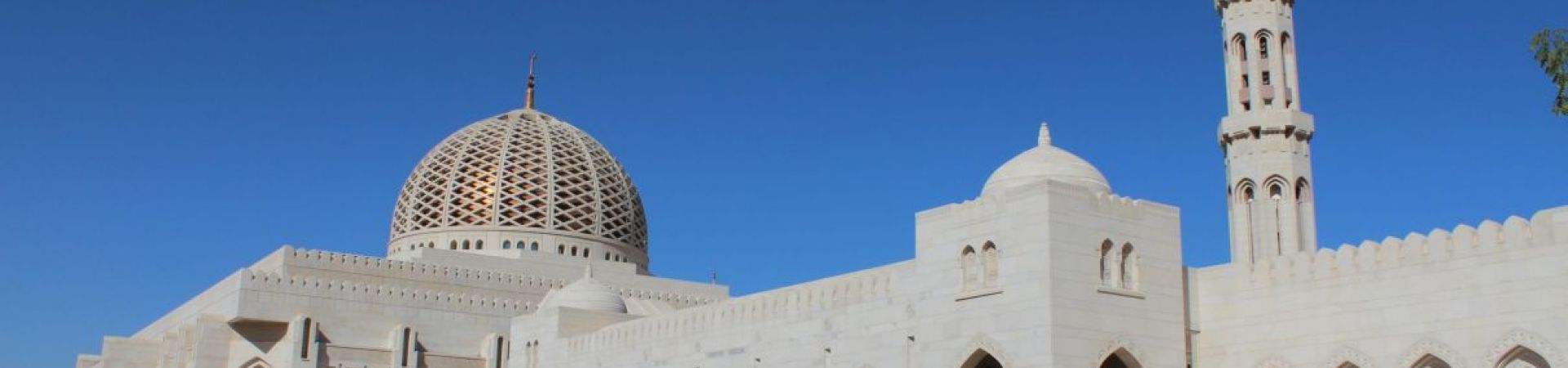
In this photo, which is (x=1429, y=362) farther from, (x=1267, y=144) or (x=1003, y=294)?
(x=1267, y=144)

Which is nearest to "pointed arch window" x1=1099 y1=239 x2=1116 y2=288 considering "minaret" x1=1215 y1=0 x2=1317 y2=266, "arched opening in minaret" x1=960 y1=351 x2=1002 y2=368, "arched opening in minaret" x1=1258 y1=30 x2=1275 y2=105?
"arched opening in minaret" x1=960 y1=351 x2=1002 y2=368

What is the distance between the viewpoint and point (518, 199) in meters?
37.1

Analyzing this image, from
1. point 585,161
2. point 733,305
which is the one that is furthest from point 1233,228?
point 585,161

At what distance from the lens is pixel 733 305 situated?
24.8 m

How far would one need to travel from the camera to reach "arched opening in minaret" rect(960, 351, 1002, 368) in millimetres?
18875

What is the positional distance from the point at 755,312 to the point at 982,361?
5457 millimetres

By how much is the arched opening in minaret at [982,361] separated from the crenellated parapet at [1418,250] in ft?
11.1

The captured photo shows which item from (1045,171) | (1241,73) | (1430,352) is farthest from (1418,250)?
(1241,73)

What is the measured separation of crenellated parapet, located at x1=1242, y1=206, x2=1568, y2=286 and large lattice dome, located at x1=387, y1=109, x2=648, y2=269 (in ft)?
68.6

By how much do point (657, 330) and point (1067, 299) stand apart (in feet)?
33.6

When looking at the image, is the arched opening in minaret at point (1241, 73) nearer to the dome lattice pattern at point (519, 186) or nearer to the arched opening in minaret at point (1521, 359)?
the arched opening in minaret at point (1521, 359)

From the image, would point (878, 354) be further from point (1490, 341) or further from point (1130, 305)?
Result: point (1490, 341)

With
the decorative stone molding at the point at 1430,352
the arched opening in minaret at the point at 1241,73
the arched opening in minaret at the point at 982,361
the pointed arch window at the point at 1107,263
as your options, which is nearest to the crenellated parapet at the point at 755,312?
the arched opening in minaret at the point at 982,361

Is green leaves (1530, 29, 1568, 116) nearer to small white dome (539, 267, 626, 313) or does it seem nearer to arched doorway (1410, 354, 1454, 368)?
arched doorway (1410, 354, 1454, 368)
